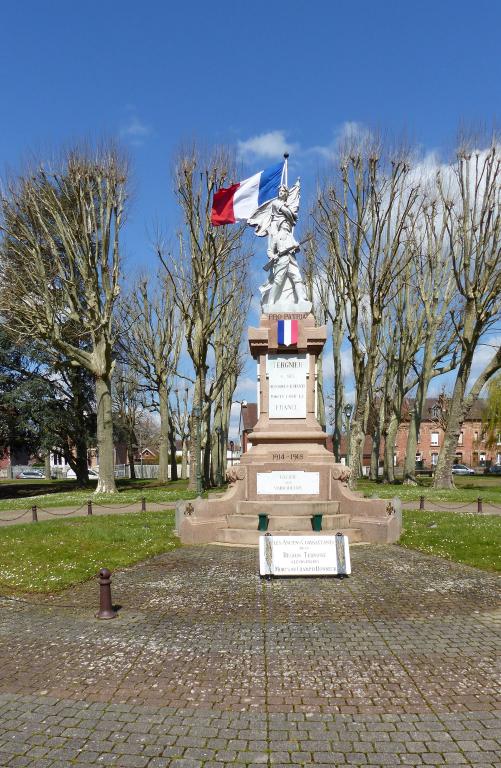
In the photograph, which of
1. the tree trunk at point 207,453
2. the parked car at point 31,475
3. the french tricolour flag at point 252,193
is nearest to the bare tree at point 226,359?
the tree trunk at point 207,453

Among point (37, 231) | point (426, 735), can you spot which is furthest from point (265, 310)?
point (37, 231)

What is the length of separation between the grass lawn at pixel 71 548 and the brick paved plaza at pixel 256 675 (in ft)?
3.20

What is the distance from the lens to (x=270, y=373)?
1517 cm

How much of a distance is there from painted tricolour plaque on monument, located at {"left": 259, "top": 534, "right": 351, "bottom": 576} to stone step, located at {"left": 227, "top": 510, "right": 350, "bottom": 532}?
3435 millimetres

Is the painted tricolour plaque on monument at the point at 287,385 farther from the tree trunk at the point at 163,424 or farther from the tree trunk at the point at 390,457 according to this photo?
the tree trunk at the point at 163,424

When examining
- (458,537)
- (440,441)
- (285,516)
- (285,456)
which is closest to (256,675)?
(285,516)

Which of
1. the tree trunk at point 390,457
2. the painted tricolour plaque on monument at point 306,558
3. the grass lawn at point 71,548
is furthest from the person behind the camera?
the tree trunk at point 390,457

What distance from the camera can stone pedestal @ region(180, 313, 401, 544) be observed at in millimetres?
12828

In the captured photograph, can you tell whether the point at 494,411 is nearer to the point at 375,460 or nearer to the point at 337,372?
the point at 375,460

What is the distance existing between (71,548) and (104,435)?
46.2 feet

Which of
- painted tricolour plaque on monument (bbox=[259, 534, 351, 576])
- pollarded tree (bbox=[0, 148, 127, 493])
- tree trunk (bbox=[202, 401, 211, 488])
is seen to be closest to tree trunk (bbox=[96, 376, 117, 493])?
pollarded tree (bbox=[0, 148, 127, 493])

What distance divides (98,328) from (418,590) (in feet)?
66.6

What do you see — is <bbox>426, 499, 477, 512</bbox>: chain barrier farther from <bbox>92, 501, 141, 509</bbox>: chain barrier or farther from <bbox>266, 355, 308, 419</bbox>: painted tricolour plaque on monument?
<bbox>92, 501, 141, 509</bbox>: chain barrier

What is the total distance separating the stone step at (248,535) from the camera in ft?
41.2
